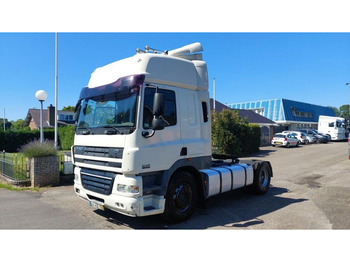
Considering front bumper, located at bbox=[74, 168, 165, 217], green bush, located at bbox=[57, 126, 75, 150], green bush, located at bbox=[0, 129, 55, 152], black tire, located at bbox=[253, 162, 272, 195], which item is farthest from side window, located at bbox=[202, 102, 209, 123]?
green bush, located at bbox=[0, 129, 55, 152]

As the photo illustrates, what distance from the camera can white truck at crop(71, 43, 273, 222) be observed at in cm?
454

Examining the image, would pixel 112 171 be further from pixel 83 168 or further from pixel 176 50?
pixel 176 50

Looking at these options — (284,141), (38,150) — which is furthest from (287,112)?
(38,150)

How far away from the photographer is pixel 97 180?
501 centimetres

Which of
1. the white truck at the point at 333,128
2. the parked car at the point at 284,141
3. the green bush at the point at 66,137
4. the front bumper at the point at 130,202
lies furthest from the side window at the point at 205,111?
the white truck at the point at 333,128

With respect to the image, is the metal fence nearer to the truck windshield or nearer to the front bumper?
the truck windshield

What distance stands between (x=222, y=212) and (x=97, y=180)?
118 inches

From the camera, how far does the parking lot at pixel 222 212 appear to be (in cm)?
513

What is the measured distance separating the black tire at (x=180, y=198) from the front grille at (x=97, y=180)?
113 cm

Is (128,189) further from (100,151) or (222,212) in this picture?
(222,212)

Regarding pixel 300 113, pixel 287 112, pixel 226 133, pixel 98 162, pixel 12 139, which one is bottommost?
pixel 98 162

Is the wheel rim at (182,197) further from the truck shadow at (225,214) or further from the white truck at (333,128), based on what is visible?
the white truck at (333,128)

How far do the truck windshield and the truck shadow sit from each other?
2029mm

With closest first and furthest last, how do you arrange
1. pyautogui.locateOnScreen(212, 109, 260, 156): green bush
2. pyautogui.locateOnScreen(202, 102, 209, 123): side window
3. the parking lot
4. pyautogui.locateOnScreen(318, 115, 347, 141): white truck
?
the parking lot < pyautogui.locateOnScreen(202, 102, 209, 123): side window < pyautogui.locateOnScreen(212, 109, 260, 156): green bush < pyautogui.locateOnScreen(318, 115, 347, 141): white truck
